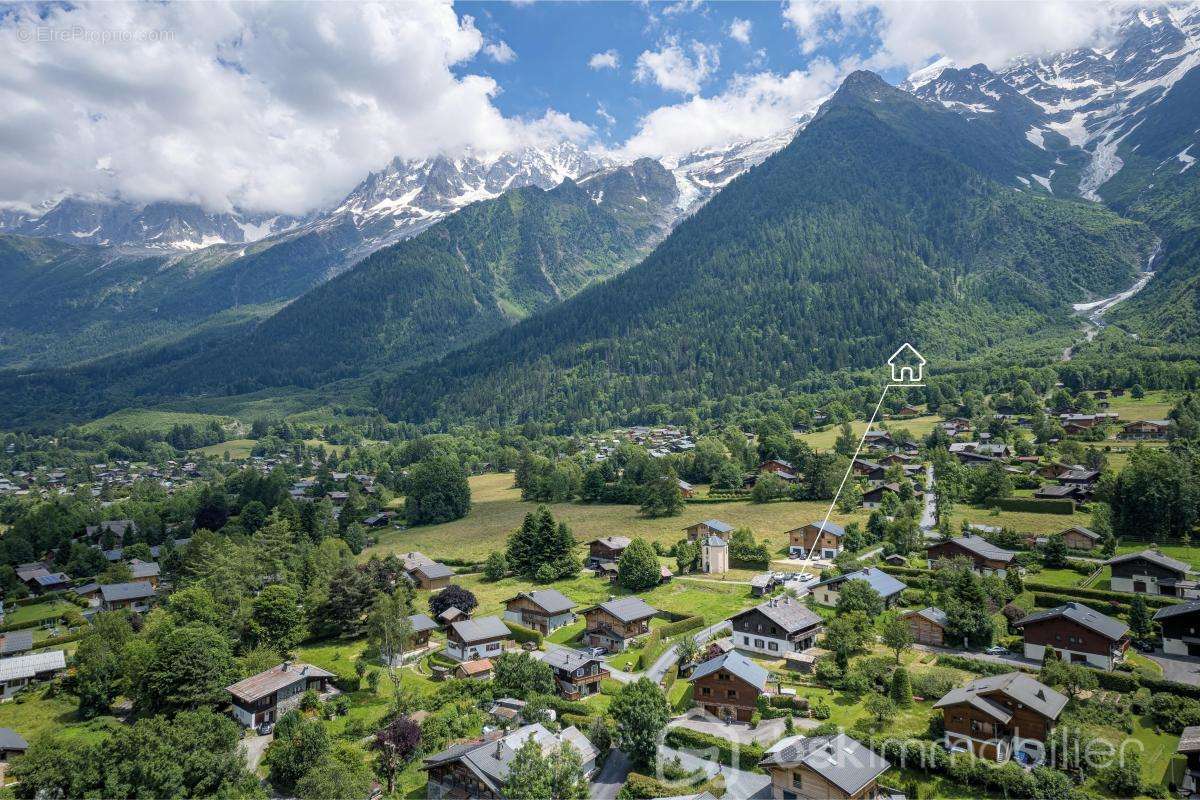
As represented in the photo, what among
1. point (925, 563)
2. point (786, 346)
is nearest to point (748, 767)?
point (925, 563)

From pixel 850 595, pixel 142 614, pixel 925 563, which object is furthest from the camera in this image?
pixel 142 614

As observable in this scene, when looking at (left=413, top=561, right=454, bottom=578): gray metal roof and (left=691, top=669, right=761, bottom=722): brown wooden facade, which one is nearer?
(left=691, top=669, right=761, bottom=722): brown wooden facade

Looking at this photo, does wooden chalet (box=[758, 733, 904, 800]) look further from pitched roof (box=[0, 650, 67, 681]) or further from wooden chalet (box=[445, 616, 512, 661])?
pitched roof (box=[0, 650, 67, 681])

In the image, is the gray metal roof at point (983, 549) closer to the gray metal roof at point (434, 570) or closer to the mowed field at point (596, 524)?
the mowed field at point (596, 524)

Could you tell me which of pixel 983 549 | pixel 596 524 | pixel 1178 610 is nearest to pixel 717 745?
pixel 1178 610

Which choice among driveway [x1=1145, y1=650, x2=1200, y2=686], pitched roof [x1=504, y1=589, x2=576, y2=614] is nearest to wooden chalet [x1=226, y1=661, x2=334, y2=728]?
pitched roof [x1=504, y1=589, x2=576, y2=614]

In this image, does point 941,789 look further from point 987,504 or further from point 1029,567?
point 987,504
